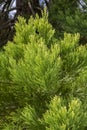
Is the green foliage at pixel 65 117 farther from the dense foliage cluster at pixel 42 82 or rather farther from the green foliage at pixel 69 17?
the green foliage at pixel 69 17

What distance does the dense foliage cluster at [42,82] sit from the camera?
10.2 feet

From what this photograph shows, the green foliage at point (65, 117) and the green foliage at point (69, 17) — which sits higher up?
the green foliage at point (69, 17)

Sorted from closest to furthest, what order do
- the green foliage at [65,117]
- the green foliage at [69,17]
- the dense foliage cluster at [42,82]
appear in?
the green foliage at [65,117]
the dense foliage cluster at [42,82]
the green foliage at [69,17]

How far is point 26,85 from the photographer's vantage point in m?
3.35

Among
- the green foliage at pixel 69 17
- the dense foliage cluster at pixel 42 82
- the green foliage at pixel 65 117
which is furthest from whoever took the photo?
the green foliage at pixel 69 17

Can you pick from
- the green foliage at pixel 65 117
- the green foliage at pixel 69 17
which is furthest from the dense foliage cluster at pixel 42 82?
the green foliage at pixel 69 17

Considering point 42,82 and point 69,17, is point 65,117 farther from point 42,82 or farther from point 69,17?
point 69,17

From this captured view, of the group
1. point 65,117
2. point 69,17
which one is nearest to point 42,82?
point 65,117

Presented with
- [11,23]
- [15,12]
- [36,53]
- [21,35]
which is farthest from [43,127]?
[15,12]

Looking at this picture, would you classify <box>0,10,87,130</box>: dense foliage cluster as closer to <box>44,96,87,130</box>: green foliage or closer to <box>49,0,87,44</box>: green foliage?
<box>44,96,87,130</box>: green foliage

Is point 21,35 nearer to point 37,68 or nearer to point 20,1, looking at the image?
point 37,68

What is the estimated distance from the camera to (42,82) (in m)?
3.23

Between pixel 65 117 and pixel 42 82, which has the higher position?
pixel 42 82

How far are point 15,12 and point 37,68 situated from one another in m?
5.99
